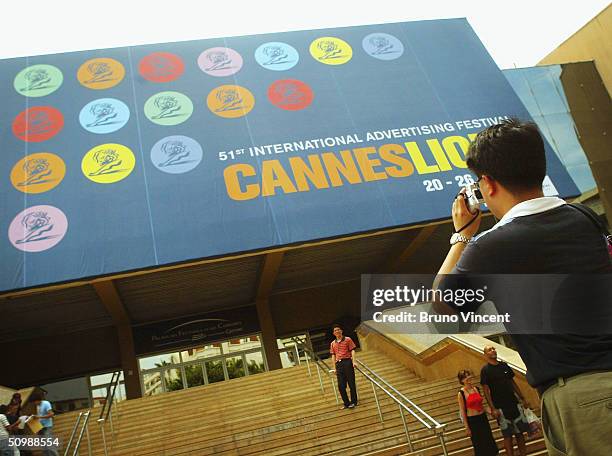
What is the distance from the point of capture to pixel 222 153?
1312 centimetres

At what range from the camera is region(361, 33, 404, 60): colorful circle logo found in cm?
1600

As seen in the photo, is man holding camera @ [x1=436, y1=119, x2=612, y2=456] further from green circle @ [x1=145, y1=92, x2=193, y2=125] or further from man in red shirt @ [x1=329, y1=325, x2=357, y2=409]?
green circle @ [x1=145, y1=92, x2=193, y2=125]

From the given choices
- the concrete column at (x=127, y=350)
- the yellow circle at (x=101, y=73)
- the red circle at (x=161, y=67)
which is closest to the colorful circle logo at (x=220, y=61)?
the red circle at (x=161, y=67)

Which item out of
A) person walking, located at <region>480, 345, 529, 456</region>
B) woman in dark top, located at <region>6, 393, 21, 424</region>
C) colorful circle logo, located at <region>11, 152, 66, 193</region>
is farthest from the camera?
colorful circle logo, located at <region>11, 152, 66, 193</region>

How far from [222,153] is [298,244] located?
10.0 ft

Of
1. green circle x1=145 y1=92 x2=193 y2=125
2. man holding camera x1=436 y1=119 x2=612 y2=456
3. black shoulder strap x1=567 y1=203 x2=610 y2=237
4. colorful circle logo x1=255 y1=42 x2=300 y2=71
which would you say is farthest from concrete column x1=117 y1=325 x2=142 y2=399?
black shoulder strap x1=567 y1=203 x2=610 y2=237

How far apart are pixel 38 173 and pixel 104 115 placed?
2.29 m

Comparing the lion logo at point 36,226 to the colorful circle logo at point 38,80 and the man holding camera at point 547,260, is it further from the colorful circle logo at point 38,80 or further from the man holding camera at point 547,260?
the man holding camera at point 547,260

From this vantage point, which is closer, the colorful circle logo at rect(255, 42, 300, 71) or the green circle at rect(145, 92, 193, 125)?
the green circle at rect(145, 92, 193, 125)

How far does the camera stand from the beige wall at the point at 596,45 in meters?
19.8

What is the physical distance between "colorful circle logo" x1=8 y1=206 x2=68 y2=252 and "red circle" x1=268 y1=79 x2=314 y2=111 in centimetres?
624

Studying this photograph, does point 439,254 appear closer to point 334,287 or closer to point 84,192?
point 334,287

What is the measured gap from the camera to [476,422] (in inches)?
229

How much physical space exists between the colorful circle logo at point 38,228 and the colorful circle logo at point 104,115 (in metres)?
2.57
